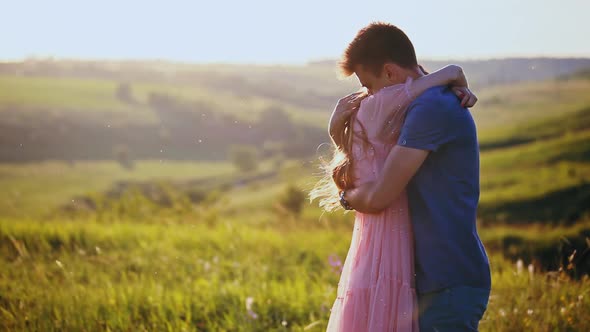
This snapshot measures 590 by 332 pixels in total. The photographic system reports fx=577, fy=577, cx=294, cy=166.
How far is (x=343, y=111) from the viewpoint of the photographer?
2896 mm

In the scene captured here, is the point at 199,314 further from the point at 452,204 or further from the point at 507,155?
the point at 507,155

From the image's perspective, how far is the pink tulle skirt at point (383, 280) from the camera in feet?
8.93

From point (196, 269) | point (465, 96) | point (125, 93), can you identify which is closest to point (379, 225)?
point (465, 96)

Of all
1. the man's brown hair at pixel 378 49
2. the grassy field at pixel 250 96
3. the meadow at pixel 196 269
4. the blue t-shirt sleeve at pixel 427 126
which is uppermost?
the man's brown hair at pixel 378 49

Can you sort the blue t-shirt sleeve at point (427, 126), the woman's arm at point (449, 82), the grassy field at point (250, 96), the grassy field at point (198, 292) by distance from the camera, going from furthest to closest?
the grassy field at point (250, 96)
the grassy field at point (198, 292)
the woman's arm at point (449, 82)
the blue t-shirt sleeve at point (427, 126)

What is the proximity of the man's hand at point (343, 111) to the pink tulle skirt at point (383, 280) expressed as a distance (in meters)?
0.47

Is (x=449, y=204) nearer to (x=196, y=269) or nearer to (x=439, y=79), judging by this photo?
(x=439, y=79)

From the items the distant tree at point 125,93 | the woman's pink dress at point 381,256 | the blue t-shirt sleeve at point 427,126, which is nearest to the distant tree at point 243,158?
the distant tree at point 125,93

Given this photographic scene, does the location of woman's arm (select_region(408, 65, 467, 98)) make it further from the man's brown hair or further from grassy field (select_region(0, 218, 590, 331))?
grassy field (select_region(0, 218, 590, 331))

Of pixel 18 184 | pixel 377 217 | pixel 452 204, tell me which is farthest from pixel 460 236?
pixel 18 184

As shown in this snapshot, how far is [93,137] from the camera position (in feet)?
409

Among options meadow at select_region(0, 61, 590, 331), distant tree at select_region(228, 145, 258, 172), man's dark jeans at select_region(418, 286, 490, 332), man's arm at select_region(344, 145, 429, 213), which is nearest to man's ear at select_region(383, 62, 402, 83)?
man's arm at select_region(344, 145, 429, 213)

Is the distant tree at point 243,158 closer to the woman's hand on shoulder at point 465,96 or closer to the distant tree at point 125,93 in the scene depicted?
the distant tree at point 125,93

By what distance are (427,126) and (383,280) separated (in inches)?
30.3
